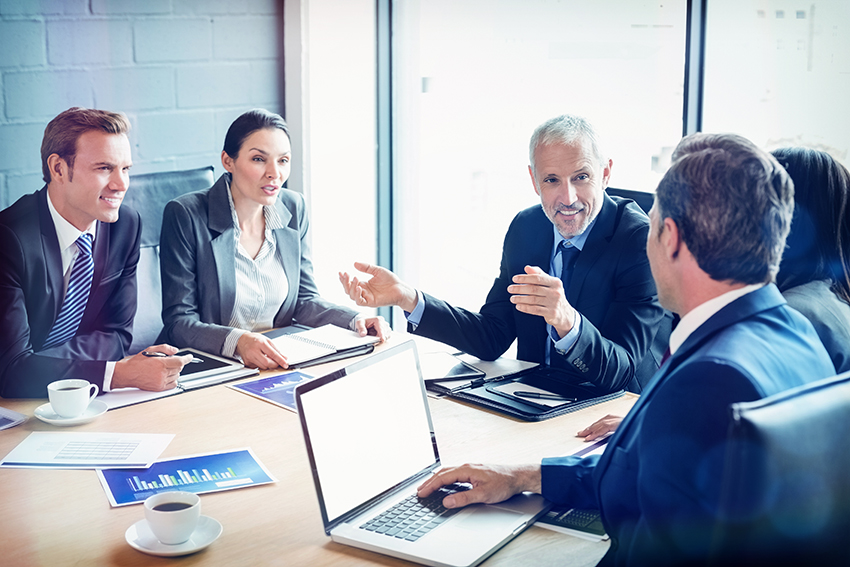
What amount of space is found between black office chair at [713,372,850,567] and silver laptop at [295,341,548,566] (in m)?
0.44

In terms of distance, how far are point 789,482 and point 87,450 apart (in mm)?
1237

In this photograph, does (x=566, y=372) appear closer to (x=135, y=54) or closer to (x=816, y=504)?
(x=816, y=504)

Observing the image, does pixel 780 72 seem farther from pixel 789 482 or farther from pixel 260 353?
pixel 789 482

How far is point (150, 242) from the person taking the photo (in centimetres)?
249

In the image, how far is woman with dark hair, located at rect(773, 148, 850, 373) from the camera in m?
1.62

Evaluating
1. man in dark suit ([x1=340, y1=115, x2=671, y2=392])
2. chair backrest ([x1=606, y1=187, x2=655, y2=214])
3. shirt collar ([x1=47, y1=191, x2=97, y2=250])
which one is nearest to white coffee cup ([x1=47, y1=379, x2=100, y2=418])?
shirt collar ([x1=47, y1=191, x2=97, y2=250])

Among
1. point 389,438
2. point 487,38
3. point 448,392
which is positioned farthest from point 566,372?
point 487,38

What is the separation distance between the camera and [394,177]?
3.80 meters

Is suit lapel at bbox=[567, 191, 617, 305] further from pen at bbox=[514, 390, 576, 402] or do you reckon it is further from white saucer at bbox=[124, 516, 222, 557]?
white saucer at bbox=[124, 516, 222, 557]

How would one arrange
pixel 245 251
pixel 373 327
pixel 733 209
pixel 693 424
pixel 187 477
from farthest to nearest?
pixel 245 251
pixel 373 327
pixel 187 477
pixel 733 209
pixel 693 424

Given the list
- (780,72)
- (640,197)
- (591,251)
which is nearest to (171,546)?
(591,251)

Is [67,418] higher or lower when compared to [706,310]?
lower

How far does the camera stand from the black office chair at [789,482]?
0.83 metres

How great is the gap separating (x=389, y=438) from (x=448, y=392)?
0.51 m
